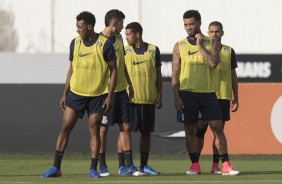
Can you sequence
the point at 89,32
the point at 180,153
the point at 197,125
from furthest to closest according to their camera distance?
the point at 180,153
the point at 197,125
the point at 89,32

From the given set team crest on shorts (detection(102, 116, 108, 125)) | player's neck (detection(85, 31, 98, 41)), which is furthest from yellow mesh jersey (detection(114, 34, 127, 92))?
player's neck (detection(85, 31, 98, 41))

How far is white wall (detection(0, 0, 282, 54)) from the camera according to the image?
87.2ft

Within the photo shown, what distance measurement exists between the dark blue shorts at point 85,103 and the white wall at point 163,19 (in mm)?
10831

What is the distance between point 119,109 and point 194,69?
3.91ft

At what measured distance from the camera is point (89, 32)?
15609 mm

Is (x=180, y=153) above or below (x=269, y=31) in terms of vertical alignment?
below

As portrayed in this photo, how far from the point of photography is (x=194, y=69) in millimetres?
16359

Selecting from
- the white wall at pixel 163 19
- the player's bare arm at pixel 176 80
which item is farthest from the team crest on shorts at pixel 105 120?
the white wall at pixel 163 19

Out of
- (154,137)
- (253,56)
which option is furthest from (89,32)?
(253,56)

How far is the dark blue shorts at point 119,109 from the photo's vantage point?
16.6 meters

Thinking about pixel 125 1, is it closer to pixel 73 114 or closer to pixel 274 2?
pixel 274 2

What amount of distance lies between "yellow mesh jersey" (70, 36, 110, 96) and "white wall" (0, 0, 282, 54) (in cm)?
1078

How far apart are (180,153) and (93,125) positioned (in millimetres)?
7072

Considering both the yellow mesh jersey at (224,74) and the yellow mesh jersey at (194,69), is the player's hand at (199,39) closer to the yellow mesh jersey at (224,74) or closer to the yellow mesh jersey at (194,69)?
the yellow mesh jersey at (194,69)
